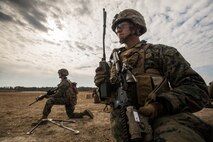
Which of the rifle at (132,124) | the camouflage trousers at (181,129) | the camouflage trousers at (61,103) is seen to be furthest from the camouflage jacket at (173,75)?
the camouflage trousers at (61,103)

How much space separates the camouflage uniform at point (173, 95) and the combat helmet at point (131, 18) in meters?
0.48

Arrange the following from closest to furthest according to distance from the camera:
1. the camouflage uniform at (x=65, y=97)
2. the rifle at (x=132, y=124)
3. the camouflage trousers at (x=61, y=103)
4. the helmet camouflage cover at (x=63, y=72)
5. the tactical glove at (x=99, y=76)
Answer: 1. the rifle at (x=132, y=124)
2. the tactical glove at (x=99, y=76)
3. the camouflage trousers at (x=61, y=103)
4. the camouflage uniform at (x=65, y=97)
5. the helmet camouflage cover at (x=63, y=72)

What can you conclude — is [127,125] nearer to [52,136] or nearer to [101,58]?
[101,58]

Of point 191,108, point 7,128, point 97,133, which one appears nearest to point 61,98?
point 7,128

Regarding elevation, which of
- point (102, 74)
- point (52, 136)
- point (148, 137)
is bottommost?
point (52, 136)

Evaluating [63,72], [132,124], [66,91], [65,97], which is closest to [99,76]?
[132,124]

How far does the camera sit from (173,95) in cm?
230

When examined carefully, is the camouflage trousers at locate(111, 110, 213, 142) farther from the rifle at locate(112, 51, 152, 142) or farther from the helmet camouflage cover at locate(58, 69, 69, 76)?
the helmet camouflage cover at locate(58, 69, 69, 76)

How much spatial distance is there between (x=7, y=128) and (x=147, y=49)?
23.5 ft

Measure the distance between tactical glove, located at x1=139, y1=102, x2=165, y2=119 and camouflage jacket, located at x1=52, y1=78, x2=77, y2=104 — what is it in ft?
25.7

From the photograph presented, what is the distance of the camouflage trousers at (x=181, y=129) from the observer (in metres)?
1.87

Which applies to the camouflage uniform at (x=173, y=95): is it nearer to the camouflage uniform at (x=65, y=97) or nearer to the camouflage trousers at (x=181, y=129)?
the camouflage trousers at (x=181, y=129)

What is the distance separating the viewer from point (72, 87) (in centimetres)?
1030

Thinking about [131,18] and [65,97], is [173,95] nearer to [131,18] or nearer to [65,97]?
[131,18]
